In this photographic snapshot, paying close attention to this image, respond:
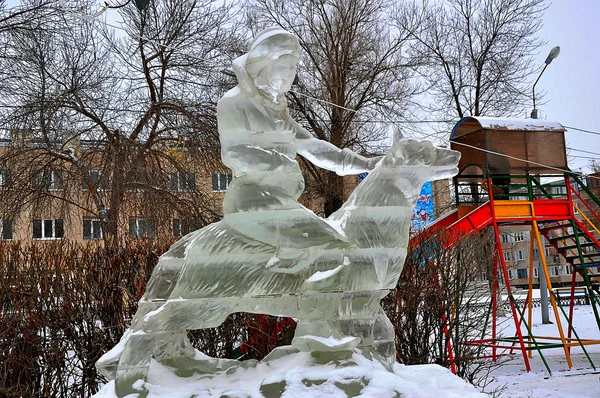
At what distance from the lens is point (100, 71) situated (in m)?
A: 11.1

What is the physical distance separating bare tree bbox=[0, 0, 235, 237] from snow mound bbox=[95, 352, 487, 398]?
6296mm

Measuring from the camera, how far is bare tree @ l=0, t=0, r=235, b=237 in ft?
32.2

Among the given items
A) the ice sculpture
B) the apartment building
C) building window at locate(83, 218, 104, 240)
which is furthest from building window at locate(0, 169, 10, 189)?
the ice sculpture

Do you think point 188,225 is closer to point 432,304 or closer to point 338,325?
point 432,304

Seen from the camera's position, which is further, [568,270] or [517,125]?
[568,270]

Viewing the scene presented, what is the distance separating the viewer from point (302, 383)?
9.40ft

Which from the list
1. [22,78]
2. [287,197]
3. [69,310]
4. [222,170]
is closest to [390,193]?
[287,197]

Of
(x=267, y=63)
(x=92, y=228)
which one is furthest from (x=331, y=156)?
(x=92, y=228)

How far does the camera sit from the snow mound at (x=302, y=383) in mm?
2818

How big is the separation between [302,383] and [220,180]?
35.4 feet

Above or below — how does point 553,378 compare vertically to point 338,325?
below

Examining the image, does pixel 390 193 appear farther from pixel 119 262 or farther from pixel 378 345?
pixel 119 262

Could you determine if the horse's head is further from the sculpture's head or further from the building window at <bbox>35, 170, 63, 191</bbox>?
the building window at <bbox>35, 170, 63, 191</bbox>

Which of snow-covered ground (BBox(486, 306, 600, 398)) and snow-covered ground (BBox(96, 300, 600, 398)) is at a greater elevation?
snow-covered ground (BBox(96, 300, 600, 398))
